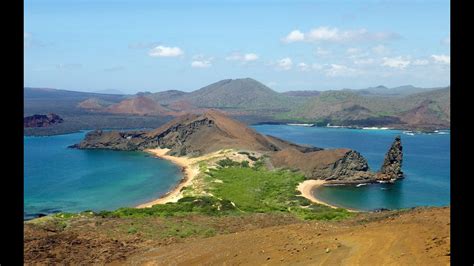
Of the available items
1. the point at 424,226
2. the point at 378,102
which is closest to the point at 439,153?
the point at 424,226

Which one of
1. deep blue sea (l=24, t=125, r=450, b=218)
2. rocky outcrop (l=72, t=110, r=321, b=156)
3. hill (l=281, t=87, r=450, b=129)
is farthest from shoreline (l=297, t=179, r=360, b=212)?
hill (l=281, t=87, r=450, b=129)

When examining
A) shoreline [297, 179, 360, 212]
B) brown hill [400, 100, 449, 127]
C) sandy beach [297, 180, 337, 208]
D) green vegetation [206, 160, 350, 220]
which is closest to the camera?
green vegetation [206, 160, 350, 220]

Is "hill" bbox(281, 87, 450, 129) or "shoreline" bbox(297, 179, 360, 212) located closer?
"shoreline" bbox(297, 179, 360, 212)

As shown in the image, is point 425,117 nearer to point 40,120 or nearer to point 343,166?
point 343,166

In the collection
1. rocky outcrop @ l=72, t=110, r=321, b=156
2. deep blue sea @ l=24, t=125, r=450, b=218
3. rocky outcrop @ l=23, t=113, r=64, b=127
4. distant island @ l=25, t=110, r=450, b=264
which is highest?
rocky outcrop @ l=23, t=113, r=64, b=127

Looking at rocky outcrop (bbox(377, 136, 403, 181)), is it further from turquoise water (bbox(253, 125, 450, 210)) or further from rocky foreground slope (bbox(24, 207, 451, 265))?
rocky foreground slope (bbox(24, 207, 451, 265))

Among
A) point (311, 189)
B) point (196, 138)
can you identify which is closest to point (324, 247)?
point (311, 189)
